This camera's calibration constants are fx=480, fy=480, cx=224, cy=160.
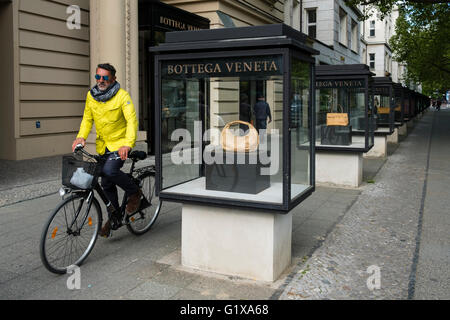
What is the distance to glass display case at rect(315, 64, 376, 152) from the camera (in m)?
9.39

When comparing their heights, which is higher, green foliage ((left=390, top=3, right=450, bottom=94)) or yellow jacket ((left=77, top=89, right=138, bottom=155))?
green foliage ((left=390, top=3, right=450, bottom=94))

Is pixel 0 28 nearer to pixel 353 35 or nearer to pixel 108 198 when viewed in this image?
pixel 108 198

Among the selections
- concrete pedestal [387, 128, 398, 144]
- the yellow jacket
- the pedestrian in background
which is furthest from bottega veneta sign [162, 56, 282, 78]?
concrete pedestal [387, 128, 398, 144]

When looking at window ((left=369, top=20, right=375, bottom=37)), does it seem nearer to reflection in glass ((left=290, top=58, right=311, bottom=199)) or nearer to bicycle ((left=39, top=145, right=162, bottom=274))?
reflection in glass ((left=290, top=58, right=311, bottom=199))

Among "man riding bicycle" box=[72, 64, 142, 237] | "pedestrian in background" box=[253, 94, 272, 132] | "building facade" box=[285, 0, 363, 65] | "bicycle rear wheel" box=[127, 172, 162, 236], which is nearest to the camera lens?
"man riding bicycle" box=[72, 64, 142, 237]

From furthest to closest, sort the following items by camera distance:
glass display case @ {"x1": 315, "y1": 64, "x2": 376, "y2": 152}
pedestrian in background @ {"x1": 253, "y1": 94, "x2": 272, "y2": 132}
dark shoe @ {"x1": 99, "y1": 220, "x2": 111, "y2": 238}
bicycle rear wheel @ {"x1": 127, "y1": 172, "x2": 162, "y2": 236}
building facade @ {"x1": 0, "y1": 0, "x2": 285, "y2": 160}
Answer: building facade @ {"x1": 0, "y1": 0, "x2": 285, "y2": 160}, glass display case @ {"x1": 315, "y1": 64, "x2": 376, "y2": 152}, bicycle rear wheel @ {"x1": 127, "y1": 172, "x2": 162, "y2": 236}, pedestrian in background @ {"x1": 253, "y1": 94, "x2": 272, "y2": 132}, dark shoe @ {"x1": 99, "y1": 220, "x2": 111, "y2": 238}

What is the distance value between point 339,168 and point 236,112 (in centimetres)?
426

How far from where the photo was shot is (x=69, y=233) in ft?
14.4

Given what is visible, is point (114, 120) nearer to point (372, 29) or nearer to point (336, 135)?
point (336, 135)

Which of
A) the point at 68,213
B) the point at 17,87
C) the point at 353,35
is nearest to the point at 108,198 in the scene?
the point at 68,213

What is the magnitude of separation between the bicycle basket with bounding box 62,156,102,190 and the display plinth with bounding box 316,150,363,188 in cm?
583

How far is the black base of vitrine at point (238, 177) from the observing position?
4.48 m

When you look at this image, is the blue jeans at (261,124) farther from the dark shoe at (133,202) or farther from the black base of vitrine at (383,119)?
the black base of vitrine at (383,119)
